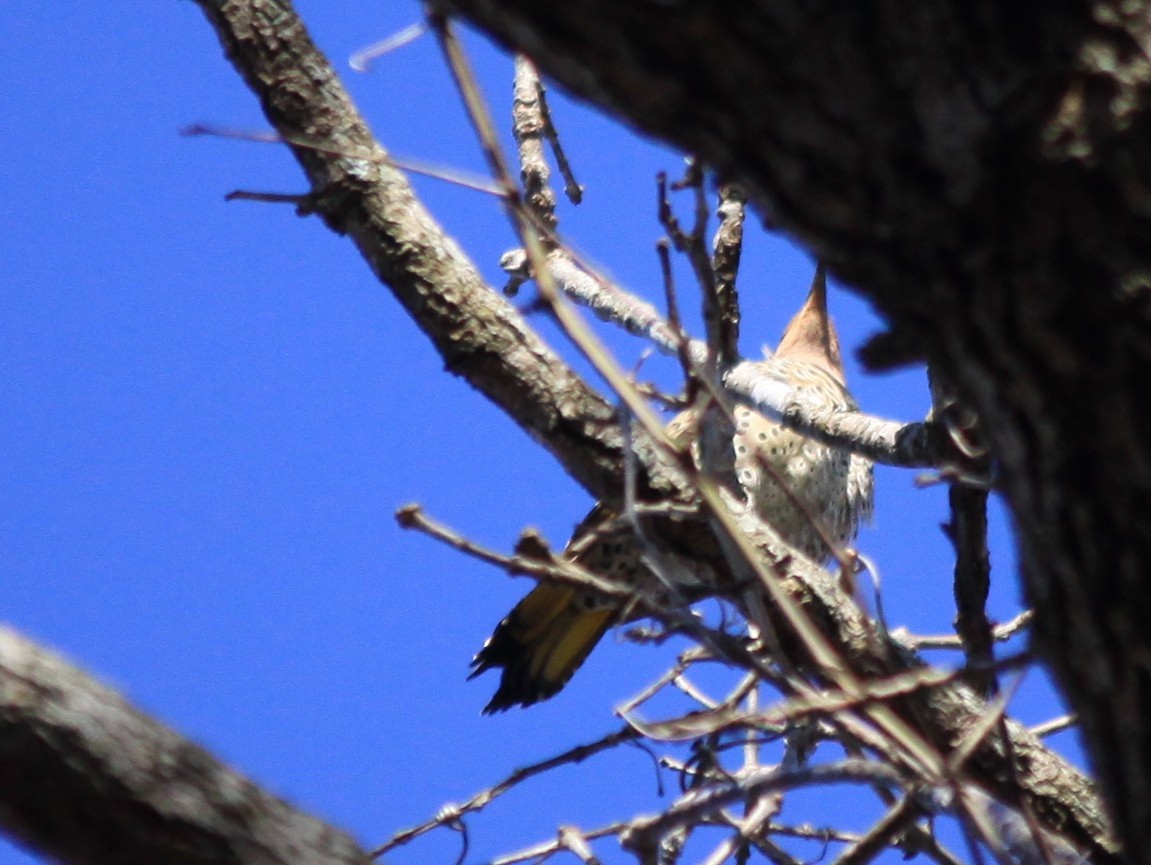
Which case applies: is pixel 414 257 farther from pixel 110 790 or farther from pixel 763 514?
pixel 763 514

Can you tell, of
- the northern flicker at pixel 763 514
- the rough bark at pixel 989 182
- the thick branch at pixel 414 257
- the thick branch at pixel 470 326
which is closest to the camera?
the rough bark at pixel 989 182

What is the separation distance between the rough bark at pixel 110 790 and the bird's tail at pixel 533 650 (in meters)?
3.17

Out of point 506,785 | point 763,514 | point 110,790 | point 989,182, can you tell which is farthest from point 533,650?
point 989,182

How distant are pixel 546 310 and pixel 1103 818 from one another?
4.48ft

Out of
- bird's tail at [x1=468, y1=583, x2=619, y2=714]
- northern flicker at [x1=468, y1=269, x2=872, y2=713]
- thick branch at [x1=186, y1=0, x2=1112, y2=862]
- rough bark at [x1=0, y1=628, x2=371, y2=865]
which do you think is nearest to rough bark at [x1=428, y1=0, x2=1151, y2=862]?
rough bark at [x1=0, y1=628, x2=371, y2=865]

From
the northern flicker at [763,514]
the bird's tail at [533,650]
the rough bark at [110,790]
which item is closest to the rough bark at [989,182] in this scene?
the rough bark at [110,790]

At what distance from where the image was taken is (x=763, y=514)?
4871 millimetres

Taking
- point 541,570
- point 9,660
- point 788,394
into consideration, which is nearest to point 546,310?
point 541,570

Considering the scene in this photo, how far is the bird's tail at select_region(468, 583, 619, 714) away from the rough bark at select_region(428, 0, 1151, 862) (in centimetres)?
336

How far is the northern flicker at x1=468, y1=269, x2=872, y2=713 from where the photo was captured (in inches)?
171

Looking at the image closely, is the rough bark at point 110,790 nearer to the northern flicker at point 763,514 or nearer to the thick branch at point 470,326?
the thick branch at point 470,326

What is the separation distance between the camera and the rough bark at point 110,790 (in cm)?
112

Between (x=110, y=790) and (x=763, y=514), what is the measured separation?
388cm

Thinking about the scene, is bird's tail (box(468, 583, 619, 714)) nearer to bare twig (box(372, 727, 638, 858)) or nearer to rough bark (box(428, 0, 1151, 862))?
bare twig (box(372, 727, 638, 858))
